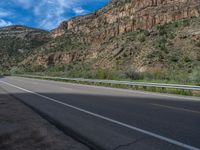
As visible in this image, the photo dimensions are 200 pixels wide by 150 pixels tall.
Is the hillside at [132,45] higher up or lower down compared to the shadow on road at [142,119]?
higher up

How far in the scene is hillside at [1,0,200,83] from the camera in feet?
144

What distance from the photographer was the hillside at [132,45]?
4381 centimetres

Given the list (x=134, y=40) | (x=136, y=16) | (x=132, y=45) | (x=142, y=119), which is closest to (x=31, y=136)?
(x=142, y=119)

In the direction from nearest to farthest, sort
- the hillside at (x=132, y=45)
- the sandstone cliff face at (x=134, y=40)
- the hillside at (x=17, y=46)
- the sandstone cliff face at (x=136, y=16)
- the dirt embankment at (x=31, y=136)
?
the dirt embankment at (x=31, y=136) < the hillside at (x=132, y=45) < the sandstone cliff face at (x=134, y=40) < the sandstone cliff face at (x=136, y=16) < the hillside at (x=17, y=46)

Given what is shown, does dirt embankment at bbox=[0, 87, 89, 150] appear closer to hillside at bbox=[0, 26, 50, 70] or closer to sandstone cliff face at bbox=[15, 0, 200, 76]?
sandstone cliff face at bbox=[15, 0, 200, 76]

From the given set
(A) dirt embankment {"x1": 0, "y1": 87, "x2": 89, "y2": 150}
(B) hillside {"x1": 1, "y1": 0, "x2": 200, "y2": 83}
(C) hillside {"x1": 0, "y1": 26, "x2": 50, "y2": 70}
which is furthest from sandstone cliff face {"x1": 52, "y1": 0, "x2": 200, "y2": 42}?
(A) dirt embankment {"x1": 0, "y1": 87, "x2": 89, "y2": 150}

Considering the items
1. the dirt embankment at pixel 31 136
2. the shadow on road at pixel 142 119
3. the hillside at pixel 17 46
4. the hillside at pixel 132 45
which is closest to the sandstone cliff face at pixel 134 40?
the hillside at pixel 132 45

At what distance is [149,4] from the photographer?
241ft

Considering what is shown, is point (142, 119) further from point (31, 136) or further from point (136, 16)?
point (136, 16)

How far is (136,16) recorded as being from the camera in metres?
71.9

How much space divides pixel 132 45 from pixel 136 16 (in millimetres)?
16254

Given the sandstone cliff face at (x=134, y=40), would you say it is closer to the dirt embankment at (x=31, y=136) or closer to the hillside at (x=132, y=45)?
the hillside at (x=132, y=45)

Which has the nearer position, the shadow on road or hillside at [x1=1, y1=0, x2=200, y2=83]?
the shadow on road

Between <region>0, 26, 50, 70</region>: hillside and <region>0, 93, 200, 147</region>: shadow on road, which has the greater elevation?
<region>0, 26, 50, 70</region>: hillside
